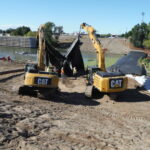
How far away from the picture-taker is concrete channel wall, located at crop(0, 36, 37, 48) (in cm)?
8458

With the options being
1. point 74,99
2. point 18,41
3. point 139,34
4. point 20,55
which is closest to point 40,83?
point 74,99

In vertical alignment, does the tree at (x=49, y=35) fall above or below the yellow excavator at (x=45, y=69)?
above

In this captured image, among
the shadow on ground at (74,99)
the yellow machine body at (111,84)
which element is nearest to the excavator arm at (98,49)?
the shadow on ground at (74,99)

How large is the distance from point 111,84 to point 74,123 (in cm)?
440

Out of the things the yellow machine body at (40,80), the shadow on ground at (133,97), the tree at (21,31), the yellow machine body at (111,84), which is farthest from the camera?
the tree at (21,31)

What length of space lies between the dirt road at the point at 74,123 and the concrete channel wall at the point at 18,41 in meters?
68.8

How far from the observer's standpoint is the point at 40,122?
9.48m

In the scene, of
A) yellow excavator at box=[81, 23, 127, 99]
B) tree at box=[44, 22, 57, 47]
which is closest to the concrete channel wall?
tree at box=[44, 22, 57, 47]

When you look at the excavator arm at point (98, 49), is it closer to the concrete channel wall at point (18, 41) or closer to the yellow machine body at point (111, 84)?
the yellow machine body at point (111, 84)

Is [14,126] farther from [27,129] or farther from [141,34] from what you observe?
[141,34]

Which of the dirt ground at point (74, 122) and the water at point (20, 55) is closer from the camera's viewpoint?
the dirt ground at point (74, 122)

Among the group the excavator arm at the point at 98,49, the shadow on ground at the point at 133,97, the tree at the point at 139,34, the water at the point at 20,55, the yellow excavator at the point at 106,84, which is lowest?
the shadow on ground at the point at 133,97

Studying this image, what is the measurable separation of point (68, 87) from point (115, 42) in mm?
70279

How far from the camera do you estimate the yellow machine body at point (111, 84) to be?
45.4 ft
